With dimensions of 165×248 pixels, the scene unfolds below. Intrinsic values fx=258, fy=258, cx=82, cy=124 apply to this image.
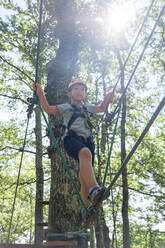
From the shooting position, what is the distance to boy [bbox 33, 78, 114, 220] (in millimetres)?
2141

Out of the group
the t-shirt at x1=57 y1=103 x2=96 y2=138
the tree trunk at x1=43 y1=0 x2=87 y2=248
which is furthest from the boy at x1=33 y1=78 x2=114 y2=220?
the tree trunk at x1=43 y1=0 x2=87 y2=248

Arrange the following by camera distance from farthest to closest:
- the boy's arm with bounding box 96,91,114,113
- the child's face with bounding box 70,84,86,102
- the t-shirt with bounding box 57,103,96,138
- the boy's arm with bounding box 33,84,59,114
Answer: the boy's arm with bounding box 96,91,114,113 → the child's face with bounding box 70,84,86,102 → the boy's arm with bounding box 33,84,59,114 → the t-shirt with bounding box 57,103,96,138

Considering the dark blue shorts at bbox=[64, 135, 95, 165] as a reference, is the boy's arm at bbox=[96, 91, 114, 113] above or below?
above

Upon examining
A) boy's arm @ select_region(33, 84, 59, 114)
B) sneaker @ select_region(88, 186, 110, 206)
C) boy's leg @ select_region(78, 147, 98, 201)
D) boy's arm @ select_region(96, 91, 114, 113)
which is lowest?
sneaker @ select_region(88, 186, 110, 206)

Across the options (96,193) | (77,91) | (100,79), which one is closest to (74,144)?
(96,193)

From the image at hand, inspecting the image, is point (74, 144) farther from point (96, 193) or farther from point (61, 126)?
point (61, 126)

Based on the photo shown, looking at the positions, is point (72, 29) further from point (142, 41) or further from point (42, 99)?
point (142, 41)

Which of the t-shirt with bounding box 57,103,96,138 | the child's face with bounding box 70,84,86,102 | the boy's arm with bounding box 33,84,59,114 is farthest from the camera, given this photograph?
the child's face with bounding box 70,84,86,102

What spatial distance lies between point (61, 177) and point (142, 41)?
6240 millimetres

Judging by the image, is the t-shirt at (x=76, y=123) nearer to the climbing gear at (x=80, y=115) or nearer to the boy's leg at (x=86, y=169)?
the climbing gear at (x=80, y=115)

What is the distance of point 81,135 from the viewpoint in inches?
96.0

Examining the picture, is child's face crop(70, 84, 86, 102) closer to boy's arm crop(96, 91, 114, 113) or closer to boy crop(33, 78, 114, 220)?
boy crop(33, 78, 114, 220)

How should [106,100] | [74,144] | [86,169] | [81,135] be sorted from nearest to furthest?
[86,169]
[74,144]
[81,135]
[106,100]

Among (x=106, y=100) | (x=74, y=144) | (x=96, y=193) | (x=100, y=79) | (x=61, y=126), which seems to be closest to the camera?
(x=96, y=193)
